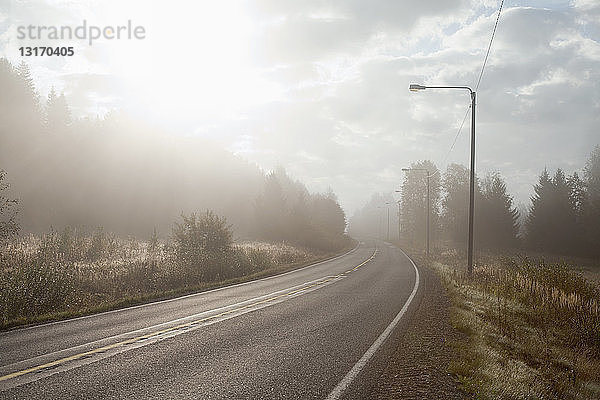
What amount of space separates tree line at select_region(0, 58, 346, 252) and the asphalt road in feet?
132


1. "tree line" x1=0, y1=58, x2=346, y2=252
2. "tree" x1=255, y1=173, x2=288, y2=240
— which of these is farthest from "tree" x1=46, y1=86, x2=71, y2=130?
"tree" x1=255, y1=173, x2=288, y2=240

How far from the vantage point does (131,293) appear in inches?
619

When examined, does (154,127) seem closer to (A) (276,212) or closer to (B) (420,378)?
(A) (276,212)

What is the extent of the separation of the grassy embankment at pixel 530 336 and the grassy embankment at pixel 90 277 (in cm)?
1012

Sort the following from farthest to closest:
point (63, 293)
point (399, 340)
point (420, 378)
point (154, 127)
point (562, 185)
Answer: point (154, 127) < point (562, 185) < point (63, 293) < point (399, 340) < point (420, 378)

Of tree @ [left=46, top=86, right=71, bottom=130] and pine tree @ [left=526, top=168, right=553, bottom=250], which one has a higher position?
tree @ [left=46, top=86, right=71, bottom=130]

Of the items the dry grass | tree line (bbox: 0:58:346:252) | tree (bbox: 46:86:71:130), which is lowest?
the dry grass

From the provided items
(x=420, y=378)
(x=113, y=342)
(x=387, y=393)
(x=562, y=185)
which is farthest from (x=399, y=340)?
(x=562, y=185)

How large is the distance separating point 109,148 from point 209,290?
181ft

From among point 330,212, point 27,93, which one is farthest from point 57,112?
point 330,212

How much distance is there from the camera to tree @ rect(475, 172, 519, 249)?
214 ft

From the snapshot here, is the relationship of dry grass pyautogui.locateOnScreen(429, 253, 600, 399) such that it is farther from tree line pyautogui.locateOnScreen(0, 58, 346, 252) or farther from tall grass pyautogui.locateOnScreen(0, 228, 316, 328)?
tree line pyautogui.locateOnScreen(0, 58, 346, 252)

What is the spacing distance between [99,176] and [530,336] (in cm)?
6141

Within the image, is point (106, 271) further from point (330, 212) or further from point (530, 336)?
point (330, 212)
